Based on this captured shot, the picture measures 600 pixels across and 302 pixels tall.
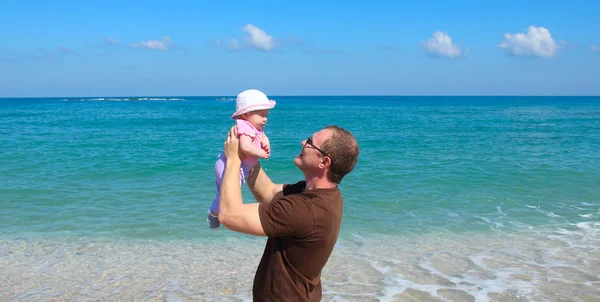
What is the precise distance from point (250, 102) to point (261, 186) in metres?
0.55

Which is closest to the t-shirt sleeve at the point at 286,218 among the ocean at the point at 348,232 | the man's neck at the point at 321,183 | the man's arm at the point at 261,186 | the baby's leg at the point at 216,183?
the man's neck at the point at 321,183

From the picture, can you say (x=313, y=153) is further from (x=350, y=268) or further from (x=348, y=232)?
(x=348, y=232)

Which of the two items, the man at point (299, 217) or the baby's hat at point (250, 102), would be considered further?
the baby's hat at point (250, 102)

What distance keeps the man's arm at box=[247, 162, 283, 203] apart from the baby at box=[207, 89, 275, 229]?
87 mm

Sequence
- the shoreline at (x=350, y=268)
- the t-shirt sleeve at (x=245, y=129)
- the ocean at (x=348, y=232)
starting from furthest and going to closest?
the ocean at (x=348, y=232) < the shoreline at (x=350, y=268) < the t-shirt sleeve at (x=245, y=129)

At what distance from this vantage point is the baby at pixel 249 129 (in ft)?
9.40

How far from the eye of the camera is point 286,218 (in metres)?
2.52

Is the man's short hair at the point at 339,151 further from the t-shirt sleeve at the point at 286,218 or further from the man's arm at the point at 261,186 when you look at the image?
the man's arm at the point at 261,186

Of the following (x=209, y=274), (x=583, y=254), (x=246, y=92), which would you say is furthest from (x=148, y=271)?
(x=583, y=254)

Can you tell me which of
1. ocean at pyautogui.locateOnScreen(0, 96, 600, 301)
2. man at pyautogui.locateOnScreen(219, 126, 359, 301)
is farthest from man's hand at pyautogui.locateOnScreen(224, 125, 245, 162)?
ocean at pyautogui.locateOnScreen(0, 96, 600, 301)

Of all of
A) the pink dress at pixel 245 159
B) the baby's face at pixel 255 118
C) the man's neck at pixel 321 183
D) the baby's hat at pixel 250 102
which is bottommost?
the man's neck at pixel 321 183

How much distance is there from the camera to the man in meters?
2.52

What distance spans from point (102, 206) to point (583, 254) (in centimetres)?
815

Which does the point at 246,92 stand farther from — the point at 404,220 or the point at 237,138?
the point at 404,220
